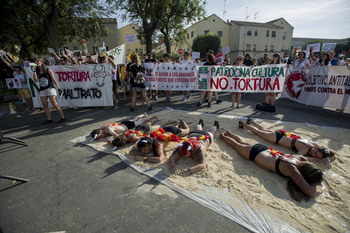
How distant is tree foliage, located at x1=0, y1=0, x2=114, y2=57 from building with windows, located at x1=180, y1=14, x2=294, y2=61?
3153 centimetres

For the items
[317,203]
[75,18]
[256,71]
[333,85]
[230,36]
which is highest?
[230,36]

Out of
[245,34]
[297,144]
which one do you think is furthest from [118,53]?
[245,34]

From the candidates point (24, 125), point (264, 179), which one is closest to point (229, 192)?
point (264, 179)

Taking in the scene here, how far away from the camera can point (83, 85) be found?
7480 mm

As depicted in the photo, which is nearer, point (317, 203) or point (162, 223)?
point (162, 223)

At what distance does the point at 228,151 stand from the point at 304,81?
6.39 meters

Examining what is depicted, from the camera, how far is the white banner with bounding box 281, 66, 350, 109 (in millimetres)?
6395

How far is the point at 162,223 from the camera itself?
2.08 meters

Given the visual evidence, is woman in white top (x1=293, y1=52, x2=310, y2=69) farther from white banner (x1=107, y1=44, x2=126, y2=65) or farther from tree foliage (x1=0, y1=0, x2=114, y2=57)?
tree foliage (x1=0, y1=0, x2=114, y2=57)

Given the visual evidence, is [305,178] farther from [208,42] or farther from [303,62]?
[208,42]

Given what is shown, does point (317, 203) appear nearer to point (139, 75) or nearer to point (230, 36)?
point (139, 75)

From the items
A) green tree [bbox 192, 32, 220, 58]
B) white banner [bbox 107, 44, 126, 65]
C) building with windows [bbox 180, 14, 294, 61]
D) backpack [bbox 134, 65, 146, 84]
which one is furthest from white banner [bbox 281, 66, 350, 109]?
building with windows [bbox 180, 14, 294, 61]

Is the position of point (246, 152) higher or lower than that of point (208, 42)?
lower

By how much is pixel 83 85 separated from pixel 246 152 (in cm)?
691
